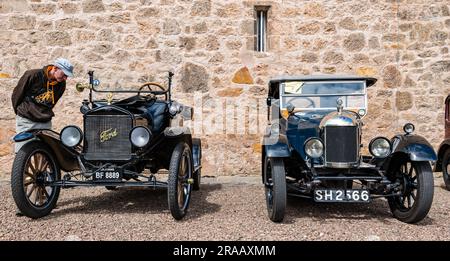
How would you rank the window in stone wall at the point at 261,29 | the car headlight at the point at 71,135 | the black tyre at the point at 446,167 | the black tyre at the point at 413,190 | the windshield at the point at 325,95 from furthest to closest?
1. the window in stone wall at the point at 261,29
2. the black tyre at the point at 446,167
3. the windshield at the point at 325,95
4. the car headlight at the point at 71,135
5. the black tyre at the point at 413,190

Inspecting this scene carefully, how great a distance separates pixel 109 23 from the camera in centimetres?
686

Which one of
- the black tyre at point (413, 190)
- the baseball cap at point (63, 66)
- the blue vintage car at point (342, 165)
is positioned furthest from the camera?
the baseball cap at point (63, 66)

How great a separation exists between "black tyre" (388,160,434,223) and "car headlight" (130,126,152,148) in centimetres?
264

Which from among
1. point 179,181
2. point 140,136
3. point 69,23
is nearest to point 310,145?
point 179,181

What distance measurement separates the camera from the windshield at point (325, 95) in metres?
4.73

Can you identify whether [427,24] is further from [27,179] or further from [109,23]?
[27,179]

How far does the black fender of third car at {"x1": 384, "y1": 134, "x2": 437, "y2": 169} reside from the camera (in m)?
3.75

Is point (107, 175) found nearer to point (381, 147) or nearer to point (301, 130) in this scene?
point (301, 130)

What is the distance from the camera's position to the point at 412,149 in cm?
384

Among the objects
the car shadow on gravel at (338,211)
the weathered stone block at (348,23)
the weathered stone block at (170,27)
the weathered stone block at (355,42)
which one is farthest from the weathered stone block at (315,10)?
the car shadow on gravel at (338,211)

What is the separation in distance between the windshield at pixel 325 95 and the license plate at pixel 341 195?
1.24m

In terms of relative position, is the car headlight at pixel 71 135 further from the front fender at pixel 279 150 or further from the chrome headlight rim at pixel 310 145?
the chrome headlight rim at pixel 310 145

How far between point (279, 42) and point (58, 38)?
3.83m
